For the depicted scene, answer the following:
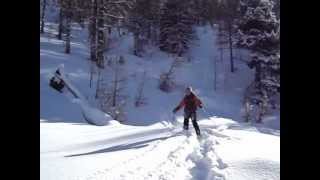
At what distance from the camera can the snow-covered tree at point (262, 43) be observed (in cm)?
4038

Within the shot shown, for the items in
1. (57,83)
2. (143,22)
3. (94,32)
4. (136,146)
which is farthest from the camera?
(143,22)

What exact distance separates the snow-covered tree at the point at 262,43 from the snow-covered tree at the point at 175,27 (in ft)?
32.6

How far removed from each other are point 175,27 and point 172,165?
4230cm

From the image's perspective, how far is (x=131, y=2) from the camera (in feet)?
166

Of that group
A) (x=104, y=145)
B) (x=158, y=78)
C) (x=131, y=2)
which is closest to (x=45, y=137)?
(x=104, y=145)

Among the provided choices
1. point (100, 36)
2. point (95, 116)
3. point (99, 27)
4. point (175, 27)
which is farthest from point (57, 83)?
point (175, 27)

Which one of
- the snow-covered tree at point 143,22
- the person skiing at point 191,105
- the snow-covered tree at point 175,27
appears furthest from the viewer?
the snow-covered tree at point 143,22

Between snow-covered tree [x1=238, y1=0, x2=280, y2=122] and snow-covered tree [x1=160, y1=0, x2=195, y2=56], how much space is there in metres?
9.93

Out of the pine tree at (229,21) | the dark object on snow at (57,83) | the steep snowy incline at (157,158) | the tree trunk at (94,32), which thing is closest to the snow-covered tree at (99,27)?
the tree trunk at (94,32)

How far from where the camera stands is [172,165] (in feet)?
35.1

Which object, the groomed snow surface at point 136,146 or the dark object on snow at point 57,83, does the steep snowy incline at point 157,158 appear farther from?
the dark object on snow at point 57,83

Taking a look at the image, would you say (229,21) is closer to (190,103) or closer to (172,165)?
(190,103)
